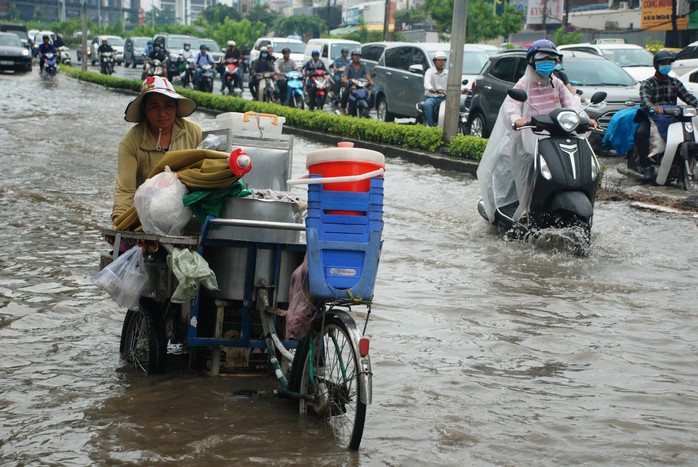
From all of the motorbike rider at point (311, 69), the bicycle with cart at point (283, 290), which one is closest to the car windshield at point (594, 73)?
the motorbike rider at point (311, 69)

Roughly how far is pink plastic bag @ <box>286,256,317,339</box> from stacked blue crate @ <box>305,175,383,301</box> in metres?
0.25

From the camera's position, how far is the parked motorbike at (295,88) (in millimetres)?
23234

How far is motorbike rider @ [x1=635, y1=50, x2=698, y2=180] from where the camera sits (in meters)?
11.7

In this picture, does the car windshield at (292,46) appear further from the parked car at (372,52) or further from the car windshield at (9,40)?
the car windshield at (9,40)

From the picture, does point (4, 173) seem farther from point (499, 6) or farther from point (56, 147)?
point (499, 6)

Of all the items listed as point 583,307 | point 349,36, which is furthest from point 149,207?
point 349,36

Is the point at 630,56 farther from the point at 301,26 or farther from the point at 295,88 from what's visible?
the point at 301,26

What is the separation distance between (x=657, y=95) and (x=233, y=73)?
63.6 feet

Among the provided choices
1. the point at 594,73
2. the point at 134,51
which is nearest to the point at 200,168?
the point at 594,73

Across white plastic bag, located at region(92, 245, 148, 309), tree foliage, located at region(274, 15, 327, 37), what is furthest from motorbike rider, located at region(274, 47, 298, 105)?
tree foliage, located at region(274, 15, 327, 37)

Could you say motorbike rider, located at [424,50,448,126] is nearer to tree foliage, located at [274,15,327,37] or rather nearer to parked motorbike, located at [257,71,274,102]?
parked motorbike, located at [257,71,274,102]

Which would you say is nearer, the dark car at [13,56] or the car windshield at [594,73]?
the car windshield at [594,73]

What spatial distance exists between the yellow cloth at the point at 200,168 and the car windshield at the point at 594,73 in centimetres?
1138

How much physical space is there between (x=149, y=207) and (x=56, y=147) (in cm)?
1146
